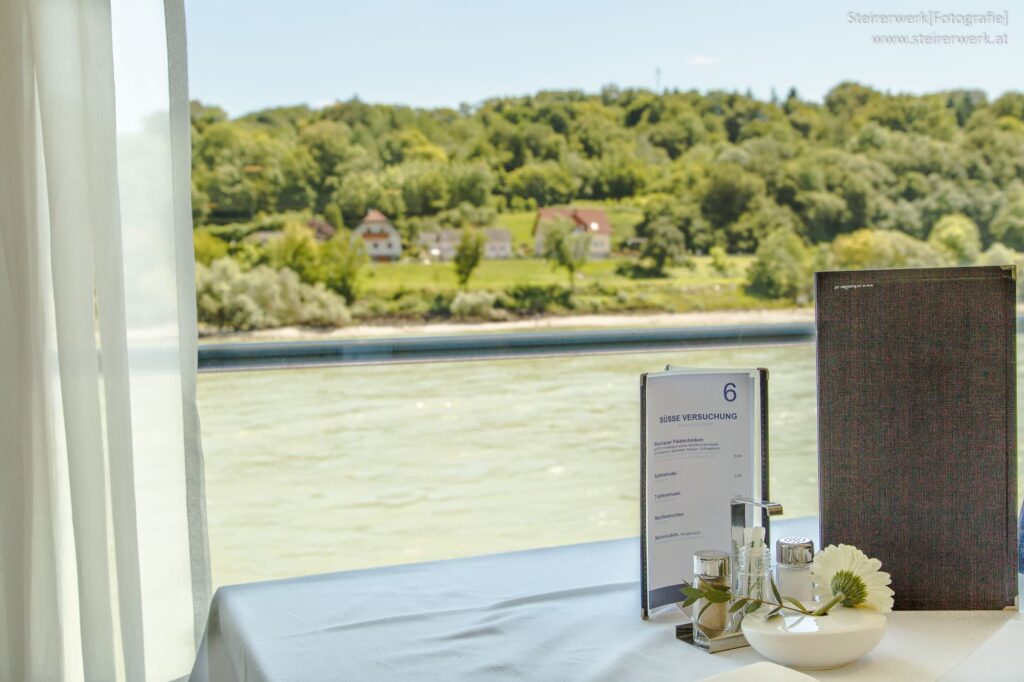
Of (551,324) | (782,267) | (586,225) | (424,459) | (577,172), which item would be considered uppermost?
(577,172)

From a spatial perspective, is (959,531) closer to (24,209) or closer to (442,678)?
(442,678)

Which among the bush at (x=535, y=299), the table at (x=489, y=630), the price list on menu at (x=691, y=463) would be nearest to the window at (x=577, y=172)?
the bush at (x=535, y=299)

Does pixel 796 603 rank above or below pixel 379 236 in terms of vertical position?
below

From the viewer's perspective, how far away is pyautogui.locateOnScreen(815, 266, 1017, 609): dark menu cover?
0.83m

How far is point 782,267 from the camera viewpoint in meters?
8.64

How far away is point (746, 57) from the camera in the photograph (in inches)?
317

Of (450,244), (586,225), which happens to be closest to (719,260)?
(586,225)

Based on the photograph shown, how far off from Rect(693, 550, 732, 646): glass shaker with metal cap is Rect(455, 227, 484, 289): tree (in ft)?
23.3

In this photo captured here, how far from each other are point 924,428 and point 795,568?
20 cm

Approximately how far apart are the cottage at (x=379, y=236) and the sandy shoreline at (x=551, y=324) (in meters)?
0.69

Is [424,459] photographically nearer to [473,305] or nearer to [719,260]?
[473,305]

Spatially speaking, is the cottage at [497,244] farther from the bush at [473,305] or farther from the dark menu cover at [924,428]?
the dark menu cover at [924,428]

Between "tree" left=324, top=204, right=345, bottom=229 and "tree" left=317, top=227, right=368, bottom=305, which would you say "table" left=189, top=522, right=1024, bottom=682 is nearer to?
"tree" left=317, top=227, right=368, bottom=305

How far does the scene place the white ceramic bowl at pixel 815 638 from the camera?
69 cm
